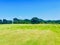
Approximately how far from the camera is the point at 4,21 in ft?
135

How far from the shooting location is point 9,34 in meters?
19.4

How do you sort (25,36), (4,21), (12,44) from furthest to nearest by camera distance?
(4,21) → (25,36) → (12,44)

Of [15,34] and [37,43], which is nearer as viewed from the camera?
[37,43]

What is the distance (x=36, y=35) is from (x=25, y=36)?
125cm

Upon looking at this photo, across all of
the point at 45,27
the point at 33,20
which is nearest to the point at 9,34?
the point at 45,27

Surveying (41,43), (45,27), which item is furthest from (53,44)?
(45,27)

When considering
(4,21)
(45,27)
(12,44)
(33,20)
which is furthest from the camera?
(4,21)

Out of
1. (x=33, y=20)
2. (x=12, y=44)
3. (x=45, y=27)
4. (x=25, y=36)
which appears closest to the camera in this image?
(x=12, y=44)

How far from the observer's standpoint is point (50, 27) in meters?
23.6

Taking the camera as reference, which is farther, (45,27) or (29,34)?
(45,27)

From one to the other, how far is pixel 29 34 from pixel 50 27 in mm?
5246

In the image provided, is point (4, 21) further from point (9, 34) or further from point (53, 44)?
point (53, 44)

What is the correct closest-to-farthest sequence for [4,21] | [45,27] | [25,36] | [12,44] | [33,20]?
[12,44] → [25,36] → [45,27] → [33,20] → [4,21]

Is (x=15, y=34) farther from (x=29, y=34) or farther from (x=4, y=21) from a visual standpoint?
(x=4, y=21)
